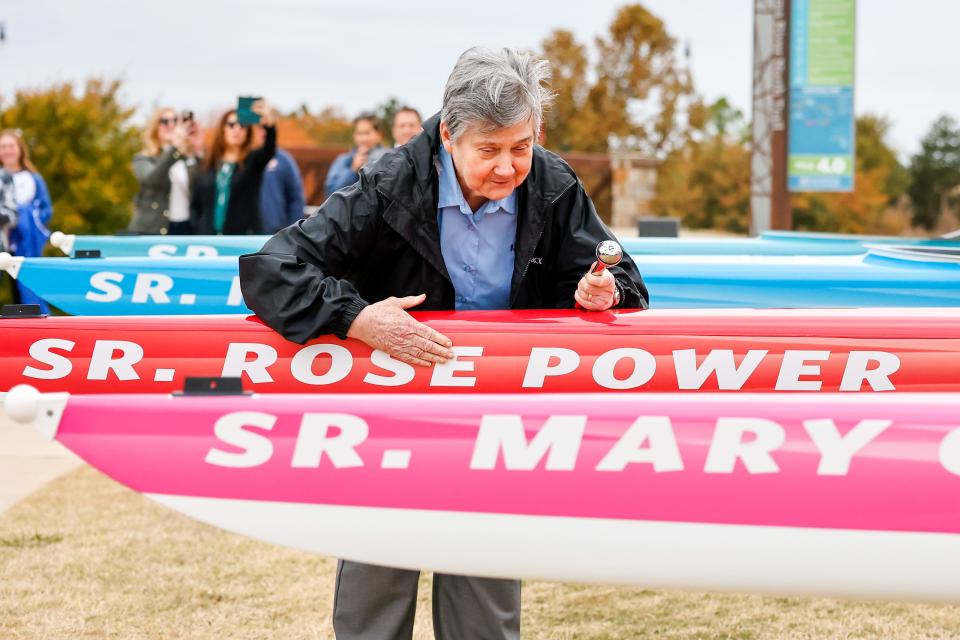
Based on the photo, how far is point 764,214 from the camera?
1115cm

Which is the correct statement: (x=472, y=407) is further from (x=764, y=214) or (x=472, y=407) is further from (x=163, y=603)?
(x=764, y=214)

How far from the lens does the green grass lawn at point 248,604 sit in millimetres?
3656

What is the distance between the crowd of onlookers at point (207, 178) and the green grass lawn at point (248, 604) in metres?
2.61

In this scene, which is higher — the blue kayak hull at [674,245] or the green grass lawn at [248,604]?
the blue kayak hull at [674,245]

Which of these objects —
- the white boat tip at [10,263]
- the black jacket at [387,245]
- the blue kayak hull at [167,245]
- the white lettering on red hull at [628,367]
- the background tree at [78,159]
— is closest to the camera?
the black jacket at [387,245]

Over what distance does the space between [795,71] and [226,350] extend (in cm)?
867

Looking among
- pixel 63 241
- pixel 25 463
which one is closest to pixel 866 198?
pixel 63 241

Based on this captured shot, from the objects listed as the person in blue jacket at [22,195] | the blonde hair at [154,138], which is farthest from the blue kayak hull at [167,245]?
the person in blue jacket at [22,195]

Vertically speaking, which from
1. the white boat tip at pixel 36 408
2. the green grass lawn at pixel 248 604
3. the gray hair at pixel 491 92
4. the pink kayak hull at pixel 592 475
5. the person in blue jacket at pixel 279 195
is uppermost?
the gray hair at pixel 491 92

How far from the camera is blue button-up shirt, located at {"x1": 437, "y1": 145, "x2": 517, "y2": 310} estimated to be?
2.62m

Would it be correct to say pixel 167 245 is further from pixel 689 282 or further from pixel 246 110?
pixel 689 282

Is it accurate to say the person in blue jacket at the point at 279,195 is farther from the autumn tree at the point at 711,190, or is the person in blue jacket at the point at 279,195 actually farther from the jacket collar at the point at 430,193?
the autumn tree at the point at 711,190

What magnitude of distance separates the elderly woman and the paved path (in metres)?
3.06

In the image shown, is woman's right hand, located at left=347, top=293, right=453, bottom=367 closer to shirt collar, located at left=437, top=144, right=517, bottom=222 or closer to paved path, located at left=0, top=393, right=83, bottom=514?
shirt collar, located at left=437, top=144, right=517, bottom=222
